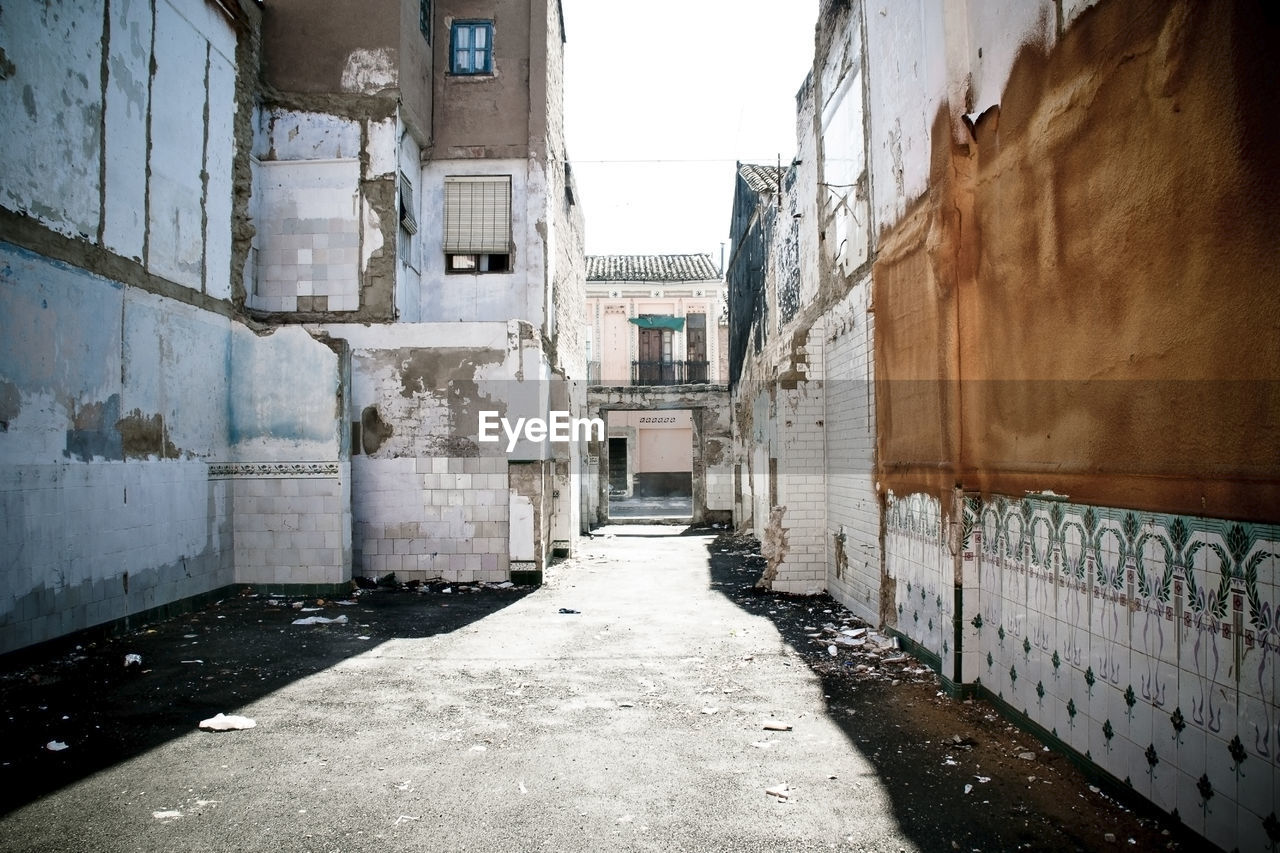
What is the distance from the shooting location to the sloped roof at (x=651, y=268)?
26.0 meters

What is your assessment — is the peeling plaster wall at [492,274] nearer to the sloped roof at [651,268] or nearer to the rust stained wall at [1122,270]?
the rust stained wall at [1122,270]

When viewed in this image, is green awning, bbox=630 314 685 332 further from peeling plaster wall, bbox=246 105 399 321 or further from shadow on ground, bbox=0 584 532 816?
shadow on ground, bbox=0 584 532 816

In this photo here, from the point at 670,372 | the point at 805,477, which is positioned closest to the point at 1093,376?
the point at 805,477

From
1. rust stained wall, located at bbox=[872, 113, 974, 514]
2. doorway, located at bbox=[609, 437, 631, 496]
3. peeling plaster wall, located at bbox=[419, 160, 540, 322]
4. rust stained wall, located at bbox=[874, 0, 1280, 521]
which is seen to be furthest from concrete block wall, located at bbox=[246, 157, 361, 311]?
doorway, located at bbox=[609, 437, 631, 496]

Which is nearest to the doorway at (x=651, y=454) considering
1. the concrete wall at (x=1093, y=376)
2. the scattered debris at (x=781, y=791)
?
the concrete wall at (x=1093, y=376)

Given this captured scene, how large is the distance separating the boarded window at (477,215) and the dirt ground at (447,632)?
19.1ft

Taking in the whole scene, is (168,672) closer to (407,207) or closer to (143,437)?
(143,437)

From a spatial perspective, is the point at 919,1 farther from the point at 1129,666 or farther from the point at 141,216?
the point at 141,216

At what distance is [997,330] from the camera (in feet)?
13.0

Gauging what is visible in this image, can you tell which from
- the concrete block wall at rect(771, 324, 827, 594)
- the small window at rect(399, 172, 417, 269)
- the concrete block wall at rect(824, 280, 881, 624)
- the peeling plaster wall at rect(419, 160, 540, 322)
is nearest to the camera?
the concrete block wall at rect(824, 280, 881, 624)

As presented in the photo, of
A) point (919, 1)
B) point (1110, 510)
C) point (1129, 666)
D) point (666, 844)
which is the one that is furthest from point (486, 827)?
point (919, 1)

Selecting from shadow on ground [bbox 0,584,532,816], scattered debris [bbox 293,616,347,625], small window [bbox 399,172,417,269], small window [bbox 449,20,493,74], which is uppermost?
small window [bbox 449,20,493,74]

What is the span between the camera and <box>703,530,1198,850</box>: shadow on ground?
2.74 metres

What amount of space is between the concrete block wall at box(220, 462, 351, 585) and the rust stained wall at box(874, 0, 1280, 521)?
6.84 m
